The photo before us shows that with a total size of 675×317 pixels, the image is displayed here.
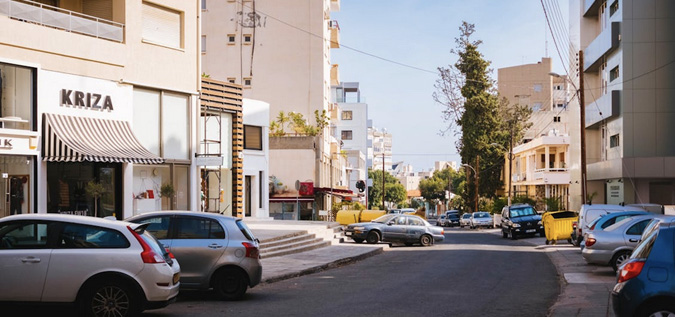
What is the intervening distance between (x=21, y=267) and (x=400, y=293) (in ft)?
24.3

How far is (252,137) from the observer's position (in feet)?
137

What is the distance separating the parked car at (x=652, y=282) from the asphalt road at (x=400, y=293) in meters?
3.47

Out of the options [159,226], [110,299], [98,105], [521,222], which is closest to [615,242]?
[159,226]

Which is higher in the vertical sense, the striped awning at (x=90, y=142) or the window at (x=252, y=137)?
the window at (x=252, y=137)

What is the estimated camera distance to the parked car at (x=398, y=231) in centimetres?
3469

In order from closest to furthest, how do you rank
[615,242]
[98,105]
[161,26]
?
[615,242] → [98,105] → [161,26]

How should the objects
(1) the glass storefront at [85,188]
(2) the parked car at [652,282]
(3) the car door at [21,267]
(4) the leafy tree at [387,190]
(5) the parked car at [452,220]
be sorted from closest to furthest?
1. (2) the parked car at [652,282]
2. (3) the car door at [21,267]
3. (1) the glass storefront at [85,188]
4. (5) the parked car at [452,220]
5. (4) the leafy tree at [387,190]

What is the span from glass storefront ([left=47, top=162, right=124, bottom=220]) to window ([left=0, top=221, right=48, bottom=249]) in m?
11.7

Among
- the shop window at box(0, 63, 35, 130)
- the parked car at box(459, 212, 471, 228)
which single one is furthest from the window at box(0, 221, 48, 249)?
the parked car at box(459, 212, 471, 228)

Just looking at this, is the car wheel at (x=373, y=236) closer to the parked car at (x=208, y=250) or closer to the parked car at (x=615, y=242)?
the parked car at (x=615, y=242)

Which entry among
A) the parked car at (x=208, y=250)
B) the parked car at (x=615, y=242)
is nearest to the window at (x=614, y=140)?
the parked car at (x=615, y=242)

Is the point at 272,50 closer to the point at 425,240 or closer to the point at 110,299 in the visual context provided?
the point at 425,240

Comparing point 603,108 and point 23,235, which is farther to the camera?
point 603,108

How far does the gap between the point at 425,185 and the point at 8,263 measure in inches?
5562
